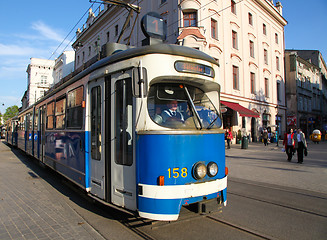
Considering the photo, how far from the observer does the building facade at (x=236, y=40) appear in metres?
20.6

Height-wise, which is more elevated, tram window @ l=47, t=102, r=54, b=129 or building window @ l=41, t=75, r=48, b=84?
building window @ l=41, t=75, r=48, b=84

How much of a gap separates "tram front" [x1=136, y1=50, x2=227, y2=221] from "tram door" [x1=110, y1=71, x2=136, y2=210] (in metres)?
0.22

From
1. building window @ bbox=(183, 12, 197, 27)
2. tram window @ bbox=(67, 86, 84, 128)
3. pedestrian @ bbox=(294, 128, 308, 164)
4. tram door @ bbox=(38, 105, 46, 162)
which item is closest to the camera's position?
tram window @ bbox=(67, 86, 84, 128)

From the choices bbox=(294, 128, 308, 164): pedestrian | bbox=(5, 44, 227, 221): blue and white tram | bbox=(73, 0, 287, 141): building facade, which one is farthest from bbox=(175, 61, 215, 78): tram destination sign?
bbox=(73, 0, 287, 141): building facade

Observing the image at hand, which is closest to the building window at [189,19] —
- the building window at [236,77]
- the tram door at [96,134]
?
the building window at [236,77]

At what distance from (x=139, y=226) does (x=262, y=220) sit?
225cm

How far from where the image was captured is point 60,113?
23.1ft

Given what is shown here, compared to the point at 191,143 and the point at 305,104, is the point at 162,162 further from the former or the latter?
the point at 305,104

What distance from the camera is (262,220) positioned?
454 centimetres

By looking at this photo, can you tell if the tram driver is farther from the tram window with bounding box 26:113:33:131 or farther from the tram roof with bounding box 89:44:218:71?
the tram window with bounding box 26:113:33:131

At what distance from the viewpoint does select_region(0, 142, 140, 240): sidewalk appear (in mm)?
3934

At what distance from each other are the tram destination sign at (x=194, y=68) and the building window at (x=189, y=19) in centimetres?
1752

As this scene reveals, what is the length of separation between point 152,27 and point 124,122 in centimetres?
222

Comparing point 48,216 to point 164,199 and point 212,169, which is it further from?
point 212,169
